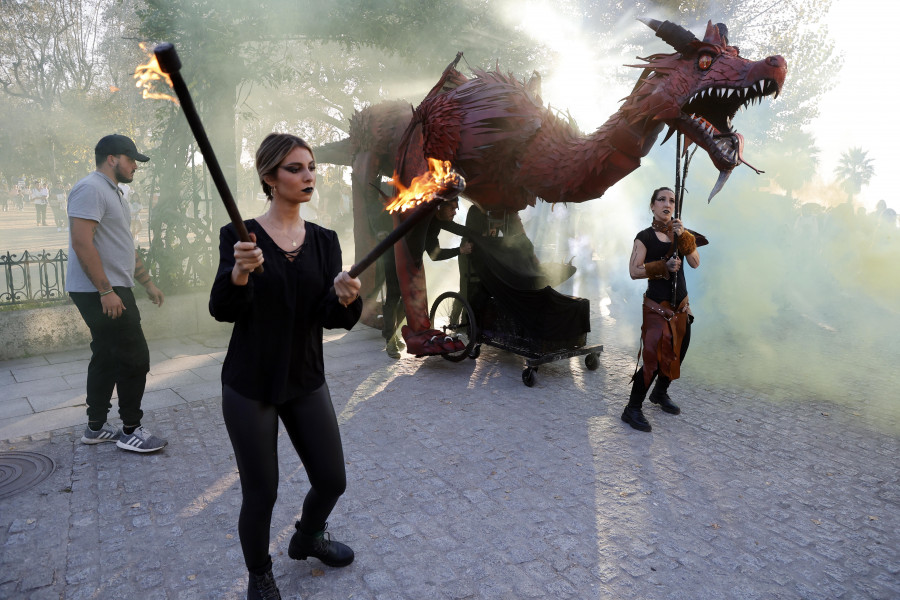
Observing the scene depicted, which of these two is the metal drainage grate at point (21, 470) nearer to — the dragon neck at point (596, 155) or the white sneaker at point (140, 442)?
the white sneaker at point (140, 442)

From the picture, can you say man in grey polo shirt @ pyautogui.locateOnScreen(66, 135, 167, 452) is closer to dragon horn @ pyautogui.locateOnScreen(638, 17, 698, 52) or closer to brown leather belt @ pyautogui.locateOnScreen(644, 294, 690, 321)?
brown leather belt @ pyautogui.locateOnScreen(644, 294, 690, 321)

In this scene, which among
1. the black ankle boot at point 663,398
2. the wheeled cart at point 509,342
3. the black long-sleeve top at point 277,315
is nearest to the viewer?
the black long-sleeve top at point 277,315

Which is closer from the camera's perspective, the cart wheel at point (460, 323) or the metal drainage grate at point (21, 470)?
the metal drainage grate at point (21, 470)

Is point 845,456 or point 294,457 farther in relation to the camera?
point 845,456

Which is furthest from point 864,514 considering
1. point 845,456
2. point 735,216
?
point 735,216

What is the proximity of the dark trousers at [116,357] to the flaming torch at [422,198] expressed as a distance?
2.87m

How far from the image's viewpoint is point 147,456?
4.58 m

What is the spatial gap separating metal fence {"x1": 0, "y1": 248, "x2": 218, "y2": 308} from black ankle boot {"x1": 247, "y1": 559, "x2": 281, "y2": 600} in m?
6.21

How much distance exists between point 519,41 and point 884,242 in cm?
893

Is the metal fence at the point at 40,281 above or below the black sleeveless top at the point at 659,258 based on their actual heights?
below

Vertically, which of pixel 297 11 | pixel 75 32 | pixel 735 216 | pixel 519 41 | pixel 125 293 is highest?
pixel 75 32

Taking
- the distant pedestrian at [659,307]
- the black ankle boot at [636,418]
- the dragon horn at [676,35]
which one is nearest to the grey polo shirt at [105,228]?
the distant pedestrian at [659,307]

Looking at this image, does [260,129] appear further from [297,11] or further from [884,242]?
[884,242]

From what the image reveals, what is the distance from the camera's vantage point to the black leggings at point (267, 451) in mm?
2627
